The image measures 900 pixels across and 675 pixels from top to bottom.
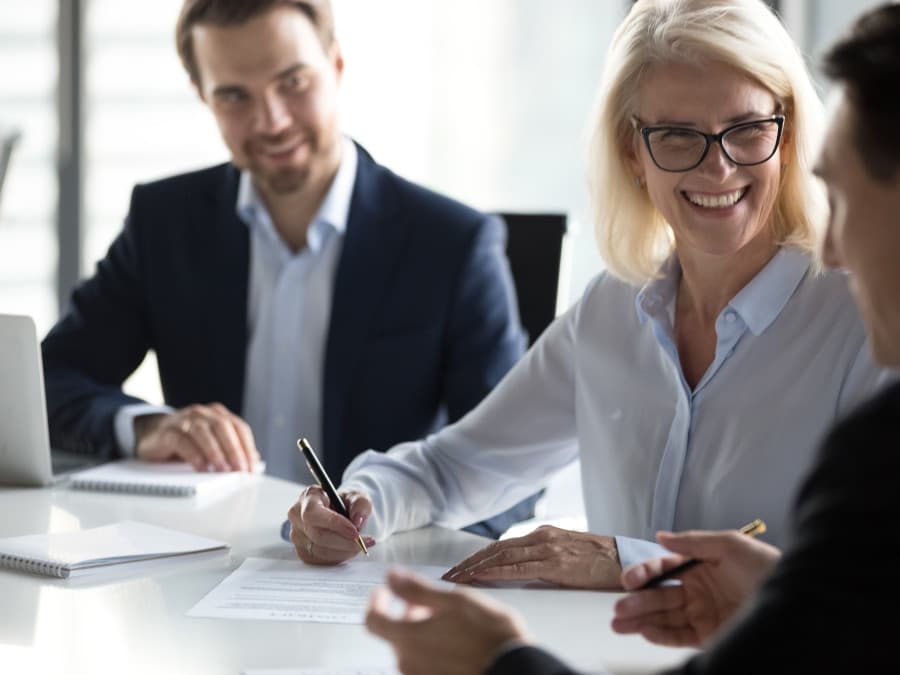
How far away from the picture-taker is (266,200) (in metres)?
2.81

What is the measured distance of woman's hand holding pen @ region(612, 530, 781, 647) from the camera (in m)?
1.19

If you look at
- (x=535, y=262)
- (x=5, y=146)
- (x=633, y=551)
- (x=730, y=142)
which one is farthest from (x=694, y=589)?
(x=5, y=146)

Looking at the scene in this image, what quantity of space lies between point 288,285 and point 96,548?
1.13 meters

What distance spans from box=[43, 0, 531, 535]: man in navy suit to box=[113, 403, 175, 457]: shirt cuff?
2.2 inches

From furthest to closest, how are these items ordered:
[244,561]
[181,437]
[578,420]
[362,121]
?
[362,121] → [181,437] → [578,420] → [244,561]

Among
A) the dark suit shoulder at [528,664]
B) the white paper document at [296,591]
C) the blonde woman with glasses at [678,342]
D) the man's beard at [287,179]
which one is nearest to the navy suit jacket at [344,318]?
the man's beard at [287,179]

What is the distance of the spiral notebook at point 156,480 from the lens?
2.07 m

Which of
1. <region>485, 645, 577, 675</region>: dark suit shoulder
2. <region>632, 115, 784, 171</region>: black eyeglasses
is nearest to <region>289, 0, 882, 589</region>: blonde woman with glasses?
<region>632, 115, 784, 171</region>: black eyeglasses

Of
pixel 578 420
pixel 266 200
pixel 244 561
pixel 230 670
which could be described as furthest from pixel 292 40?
pixel 230 670

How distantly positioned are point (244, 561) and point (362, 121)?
3447mm

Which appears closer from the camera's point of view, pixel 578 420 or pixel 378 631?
pixel 378 631

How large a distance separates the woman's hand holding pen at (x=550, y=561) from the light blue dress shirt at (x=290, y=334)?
114cm

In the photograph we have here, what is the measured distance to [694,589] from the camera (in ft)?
4.13

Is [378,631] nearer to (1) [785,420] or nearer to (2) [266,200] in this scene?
(1) [785,420]
